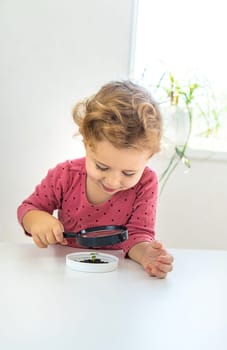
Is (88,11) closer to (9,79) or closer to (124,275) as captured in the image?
(9,79)

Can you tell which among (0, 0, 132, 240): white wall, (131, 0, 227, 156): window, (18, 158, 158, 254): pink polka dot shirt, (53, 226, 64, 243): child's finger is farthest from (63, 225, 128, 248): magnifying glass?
(131, 0, 227, 156): window

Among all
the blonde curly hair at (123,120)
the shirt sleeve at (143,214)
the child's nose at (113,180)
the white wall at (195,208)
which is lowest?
the white wall at (195,208)

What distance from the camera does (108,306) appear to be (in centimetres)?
73

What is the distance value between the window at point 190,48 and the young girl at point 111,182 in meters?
0.57

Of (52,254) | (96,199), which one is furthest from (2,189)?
(52,254)

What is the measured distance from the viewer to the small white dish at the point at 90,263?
2.99 feet

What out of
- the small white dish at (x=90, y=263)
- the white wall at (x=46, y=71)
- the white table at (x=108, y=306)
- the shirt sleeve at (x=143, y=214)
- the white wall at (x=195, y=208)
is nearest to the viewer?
the white table at (x=108, y=306)

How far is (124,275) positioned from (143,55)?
95 cm

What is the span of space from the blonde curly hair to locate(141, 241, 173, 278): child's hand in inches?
7.4

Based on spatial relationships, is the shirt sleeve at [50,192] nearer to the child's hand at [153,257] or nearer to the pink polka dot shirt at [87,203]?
the pink polka dot shirt at [87,203]

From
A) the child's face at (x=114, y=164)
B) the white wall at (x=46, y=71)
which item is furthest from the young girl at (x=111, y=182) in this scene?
the white wall at (x=46, y=71)

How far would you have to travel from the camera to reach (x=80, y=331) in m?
0.63

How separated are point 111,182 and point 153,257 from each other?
159mm

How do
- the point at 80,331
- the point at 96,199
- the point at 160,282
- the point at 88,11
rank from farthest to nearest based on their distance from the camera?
the point at 88,11
the point at 96,199
the point at 160,282
the point at 80,331
